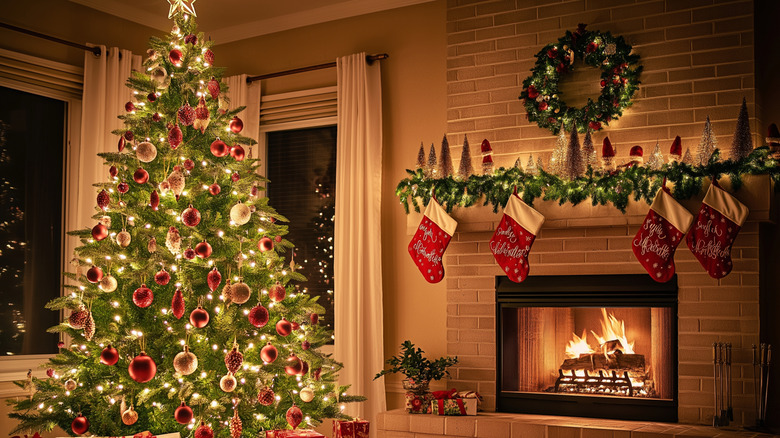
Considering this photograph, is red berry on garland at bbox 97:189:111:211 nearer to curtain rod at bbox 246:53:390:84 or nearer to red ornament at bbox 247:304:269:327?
red ornament at bbox 247:304:269:327

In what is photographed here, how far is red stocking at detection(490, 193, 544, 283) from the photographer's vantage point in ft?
13.3

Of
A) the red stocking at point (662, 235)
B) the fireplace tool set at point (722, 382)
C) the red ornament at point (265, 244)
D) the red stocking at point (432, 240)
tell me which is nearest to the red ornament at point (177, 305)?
the red ornament at point (265, 244)

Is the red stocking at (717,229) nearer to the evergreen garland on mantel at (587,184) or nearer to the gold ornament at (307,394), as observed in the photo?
the evergreen garland on mantel at (587,184)

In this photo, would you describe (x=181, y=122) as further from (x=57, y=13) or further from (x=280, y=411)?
(x=57, y=13)

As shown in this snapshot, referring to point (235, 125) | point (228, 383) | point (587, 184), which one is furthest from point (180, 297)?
point (587, 184)

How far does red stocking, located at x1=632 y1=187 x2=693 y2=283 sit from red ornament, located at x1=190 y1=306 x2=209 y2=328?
2.11 metres

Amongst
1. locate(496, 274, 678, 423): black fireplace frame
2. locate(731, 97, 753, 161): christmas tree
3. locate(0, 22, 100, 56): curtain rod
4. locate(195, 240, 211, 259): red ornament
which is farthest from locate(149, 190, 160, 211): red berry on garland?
locate(731, 97, 753, 161): christmas tree

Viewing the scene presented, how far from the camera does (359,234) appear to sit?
4.95 m

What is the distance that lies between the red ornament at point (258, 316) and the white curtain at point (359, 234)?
1.60 m

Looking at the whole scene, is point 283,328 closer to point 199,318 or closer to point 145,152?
point 199,318

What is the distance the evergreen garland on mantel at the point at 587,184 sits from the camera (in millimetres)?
3746

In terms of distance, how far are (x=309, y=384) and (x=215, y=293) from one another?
0.63 meters

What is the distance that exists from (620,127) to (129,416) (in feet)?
9.57

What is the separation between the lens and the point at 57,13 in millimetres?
4930
